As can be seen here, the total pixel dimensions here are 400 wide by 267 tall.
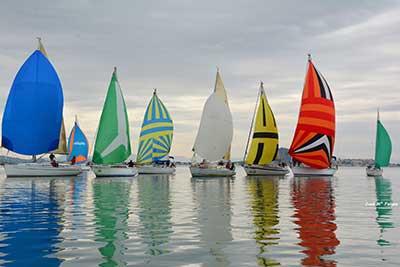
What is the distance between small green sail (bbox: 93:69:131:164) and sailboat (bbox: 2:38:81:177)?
18.3 ft

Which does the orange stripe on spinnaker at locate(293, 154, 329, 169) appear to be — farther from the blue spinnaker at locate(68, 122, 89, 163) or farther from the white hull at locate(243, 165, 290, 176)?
the blue spinnaker at locate(68, 122, 89, 163)

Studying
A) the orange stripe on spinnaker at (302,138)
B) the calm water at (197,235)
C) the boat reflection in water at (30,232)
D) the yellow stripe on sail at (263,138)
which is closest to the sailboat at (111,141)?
the yellow stripe on sail at (263,138)

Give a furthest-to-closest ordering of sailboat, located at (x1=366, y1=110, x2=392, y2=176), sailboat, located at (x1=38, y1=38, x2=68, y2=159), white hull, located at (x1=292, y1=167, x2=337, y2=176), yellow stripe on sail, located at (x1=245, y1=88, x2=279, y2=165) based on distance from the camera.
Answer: sailboat, located at (x1=366, y1=110, x2=392, y2=176), yellow stripe on sail, located at (x1=245, y1=88, x2=279, y2=165), white hull, located at (x1=292, y1=167, x2=337, y2=176), sailboat, located at (x1=38, y1=38, x2=68, y2=159)

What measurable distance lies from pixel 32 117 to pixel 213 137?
21.1m

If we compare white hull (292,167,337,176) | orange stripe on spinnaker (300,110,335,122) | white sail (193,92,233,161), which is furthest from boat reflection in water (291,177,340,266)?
white hull (292,167,337,176)

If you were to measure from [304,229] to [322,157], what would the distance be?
156 feet

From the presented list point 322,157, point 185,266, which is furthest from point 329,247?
point 322,157

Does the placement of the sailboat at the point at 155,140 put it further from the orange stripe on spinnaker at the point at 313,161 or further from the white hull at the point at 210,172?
the orange stripe on spinnaker at the point at 313,161

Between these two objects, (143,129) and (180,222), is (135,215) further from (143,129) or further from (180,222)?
(143,129)

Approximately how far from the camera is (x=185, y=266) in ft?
33.4

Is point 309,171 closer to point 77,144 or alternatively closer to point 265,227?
point 77,144

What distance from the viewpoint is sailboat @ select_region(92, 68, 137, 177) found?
58.0m

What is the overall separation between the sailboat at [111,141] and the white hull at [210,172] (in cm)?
767

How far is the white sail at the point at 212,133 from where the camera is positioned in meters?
60.5
